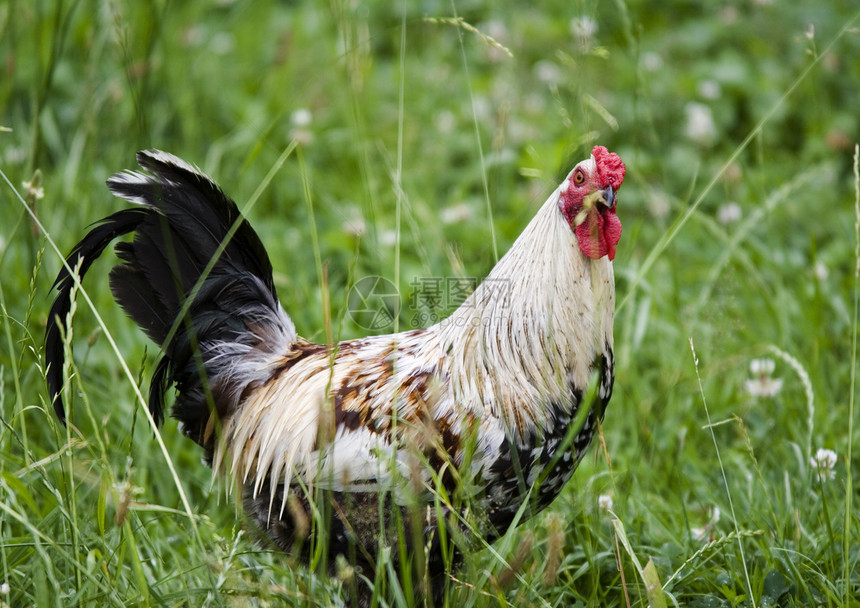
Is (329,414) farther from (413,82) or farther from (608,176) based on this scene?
(413,82)

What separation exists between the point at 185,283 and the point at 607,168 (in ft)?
4.39

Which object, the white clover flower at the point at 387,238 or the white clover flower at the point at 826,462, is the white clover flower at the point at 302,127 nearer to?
the white clover flower at the point at 387,238

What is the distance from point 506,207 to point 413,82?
140cm

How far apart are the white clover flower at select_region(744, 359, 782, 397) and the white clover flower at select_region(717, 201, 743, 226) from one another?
48.1 inches

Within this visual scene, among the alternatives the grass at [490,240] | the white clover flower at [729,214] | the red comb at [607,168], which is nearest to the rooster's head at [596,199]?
the red comb at [607,168]

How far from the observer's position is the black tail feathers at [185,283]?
2342 millimetres

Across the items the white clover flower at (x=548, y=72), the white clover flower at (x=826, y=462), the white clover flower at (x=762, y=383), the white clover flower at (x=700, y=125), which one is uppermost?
the white clover flower at (x=548, y=72)

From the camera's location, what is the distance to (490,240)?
2.76 meters

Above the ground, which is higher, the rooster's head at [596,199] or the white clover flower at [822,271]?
the rooster's head at [596,199]

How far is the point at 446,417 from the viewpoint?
2.33 m

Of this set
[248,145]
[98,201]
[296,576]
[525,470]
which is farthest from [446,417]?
[248,145]
